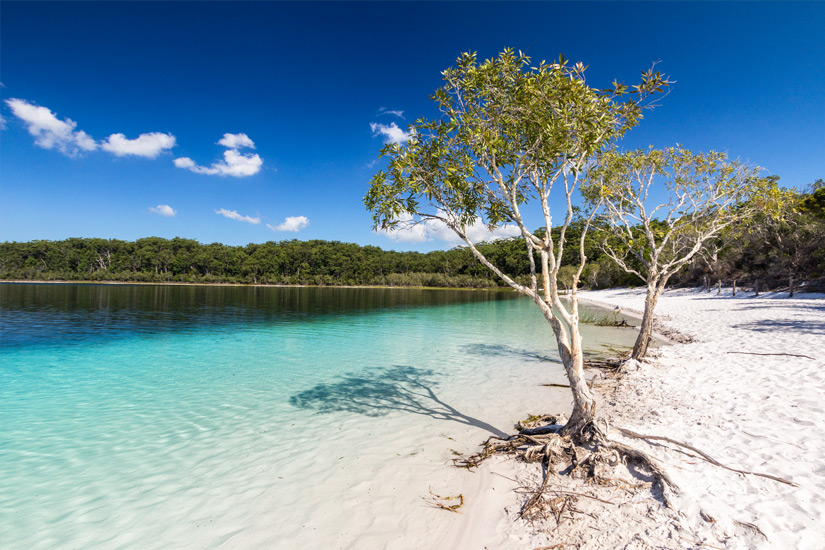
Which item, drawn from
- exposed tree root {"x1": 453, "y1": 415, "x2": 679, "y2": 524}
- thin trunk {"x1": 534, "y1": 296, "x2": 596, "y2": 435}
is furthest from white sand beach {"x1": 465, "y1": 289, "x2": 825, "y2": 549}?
thin trunk {"x1": 534, "y1": 296, "x2": 596, "y2": 435}

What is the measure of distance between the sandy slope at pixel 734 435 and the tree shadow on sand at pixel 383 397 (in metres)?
3.23

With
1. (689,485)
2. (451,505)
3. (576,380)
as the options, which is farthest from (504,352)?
(689,485)

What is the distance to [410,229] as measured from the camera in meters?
7.29

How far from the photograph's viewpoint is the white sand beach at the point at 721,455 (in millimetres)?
3611

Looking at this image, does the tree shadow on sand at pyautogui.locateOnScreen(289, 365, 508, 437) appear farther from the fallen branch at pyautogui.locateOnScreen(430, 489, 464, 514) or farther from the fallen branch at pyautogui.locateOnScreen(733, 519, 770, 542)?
the fallen branch at pyautogui.locateOnScreen(733, 519, 770, 542)

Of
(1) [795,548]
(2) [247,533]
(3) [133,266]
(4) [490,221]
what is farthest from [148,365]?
(3) [133,266]

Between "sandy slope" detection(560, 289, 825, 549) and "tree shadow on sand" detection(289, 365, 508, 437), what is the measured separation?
3.23 meters

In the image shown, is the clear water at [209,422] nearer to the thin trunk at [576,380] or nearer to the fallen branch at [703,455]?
the thin trunk at [576,380]

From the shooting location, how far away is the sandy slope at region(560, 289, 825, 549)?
360 centimetres

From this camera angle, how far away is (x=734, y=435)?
570 centimetres

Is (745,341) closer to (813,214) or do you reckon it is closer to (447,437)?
(447,437)

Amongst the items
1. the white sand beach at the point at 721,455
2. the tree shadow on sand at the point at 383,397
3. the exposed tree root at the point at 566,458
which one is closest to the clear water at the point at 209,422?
the tree shadow on sand at the point at 383,397

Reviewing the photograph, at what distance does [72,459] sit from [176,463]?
6.45 ft

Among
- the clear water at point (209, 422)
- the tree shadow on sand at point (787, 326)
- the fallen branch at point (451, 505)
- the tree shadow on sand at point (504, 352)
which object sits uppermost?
the tree shadow on sand at point (787, 326)
